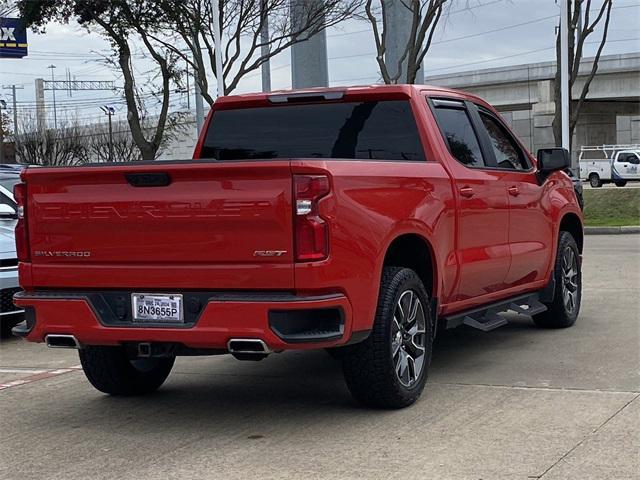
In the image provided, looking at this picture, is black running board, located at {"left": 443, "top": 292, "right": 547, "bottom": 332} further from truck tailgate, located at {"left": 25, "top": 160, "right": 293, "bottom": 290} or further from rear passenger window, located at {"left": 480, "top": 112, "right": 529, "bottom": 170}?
truck tailgate, located at {"left": 25, "top": 160, "right": 293, "bottom": 290}

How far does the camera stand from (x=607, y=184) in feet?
179

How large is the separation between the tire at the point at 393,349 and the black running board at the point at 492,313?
27.1 inches

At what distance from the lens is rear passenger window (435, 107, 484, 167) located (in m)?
7.57

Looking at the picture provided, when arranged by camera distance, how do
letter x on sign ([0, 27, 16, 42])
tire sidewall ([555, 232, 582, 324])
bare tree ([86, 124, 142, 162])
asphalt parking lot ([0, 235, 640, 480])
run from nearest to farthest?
asphalt parking lot ([0, 235, 640, 480]), tire sidewall ([555, 232, 582, 324]), letter x on sign ([0, 27, 16, 42]), bare tree ([86, 124, 142, 162])

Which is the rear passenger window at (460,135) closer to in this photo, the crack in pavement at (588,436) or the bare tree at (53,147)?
the crack in pavement at (588,436)

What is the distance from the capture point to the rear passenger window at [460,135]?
757 cm

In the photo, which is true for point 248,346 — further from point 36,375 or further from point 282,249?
Result: point 36,375

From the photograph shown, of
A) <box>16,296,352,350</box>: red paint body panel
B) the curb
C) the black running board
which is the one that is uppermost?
<box>16,296,352,350</box>: red paint body panel

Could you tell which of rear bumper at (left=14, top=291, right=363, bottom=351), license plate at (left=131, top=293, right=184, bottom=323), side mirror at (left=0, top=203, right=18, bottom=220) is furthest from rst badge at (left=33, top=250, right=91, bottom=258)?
side mirror at (left=0, top=203, right=18, bottom=220)

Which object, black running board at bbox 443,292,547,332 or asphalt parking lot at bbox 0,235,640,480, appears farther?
black running board at bbox 443,292,547,332

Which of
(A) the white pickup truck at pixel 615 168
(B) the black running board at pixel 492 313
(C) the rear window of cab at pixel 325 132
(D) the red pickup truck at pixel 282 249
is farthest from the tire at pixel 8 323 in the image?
(A) the white pickup truck at pixel 615 168

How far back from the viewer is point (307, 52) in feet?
81.1

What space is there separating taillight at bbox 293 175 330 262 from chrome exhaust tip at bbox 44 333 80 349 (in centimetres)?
150

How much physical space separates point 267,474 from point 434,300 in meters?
2.19
